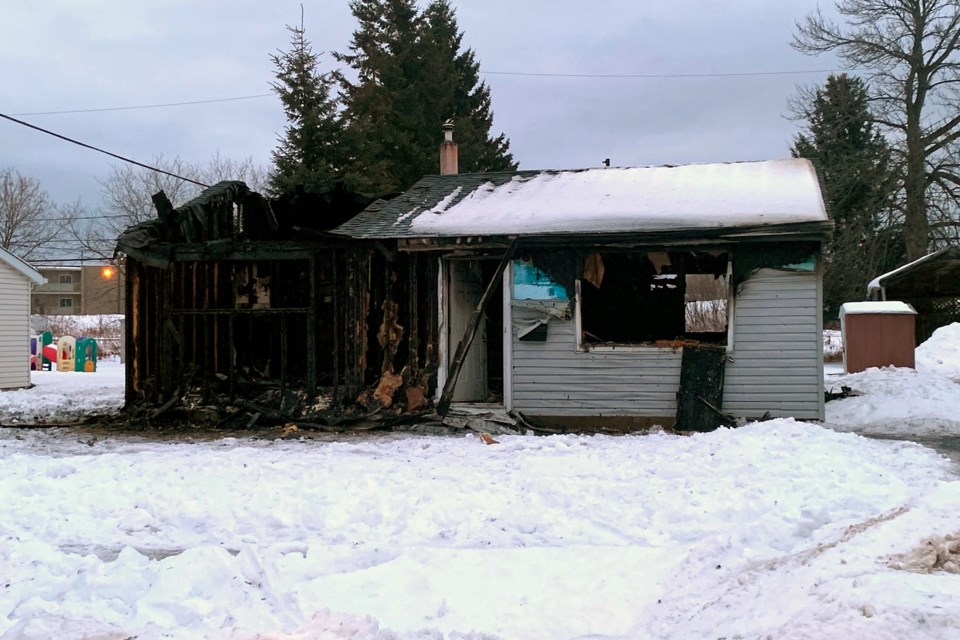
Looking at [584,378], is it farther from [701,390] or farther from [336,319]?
[336,319]

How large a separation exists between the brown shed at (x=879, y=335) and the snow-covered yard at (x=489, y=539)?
8.82 m

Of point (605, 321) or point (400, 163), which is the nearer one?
point (605, 321)

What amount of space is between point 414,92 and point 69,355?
655 inches

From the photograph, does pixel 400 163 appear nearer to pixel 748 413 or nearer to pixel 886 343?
pixel 886 343

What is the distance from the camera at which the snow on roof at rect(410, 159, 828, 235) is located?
397 inches

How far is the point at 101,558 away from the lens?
514cm

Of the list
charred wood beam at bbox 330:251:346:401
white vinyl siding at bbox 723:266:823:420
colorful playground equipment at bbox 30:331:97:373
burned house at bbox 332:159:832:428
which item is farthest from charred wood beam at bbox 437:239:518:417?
colorful playground equipment at bbox 30:331:97:373

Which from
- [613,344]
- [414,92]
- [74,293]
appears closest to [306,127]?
[414,92]

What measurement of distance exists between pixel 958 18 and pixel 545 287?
20.3 metres

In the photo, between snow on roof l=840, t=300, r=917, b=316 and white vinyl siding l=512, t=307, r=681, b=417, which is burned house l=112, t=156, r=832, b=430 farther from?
snow on roof l=840, t=300, r=917, b=316

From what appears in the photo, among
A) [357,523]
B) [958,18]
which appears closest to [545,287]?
[357,523]

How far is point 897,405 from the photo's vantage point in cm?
1149

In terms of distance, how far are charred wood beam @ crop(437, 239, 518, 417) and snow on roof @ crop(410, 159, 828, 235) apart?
1.38ft

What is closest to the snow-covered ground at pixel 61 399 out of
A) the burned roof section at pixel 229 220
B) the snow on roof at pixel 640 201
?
the burned roof section at pixel 229 220
